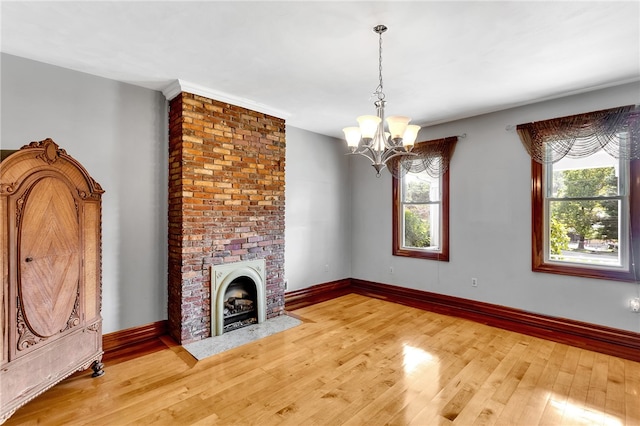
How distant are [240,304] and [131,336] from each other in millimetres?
1147

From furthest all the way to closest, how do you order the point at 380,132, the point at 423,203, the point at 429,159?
the point at 423,203 < the point at 429,159 < the point at 380,132

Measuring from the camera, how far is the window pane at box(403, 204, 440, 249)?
474 centimetres

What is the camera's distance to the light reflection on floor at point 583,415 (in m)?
2.02

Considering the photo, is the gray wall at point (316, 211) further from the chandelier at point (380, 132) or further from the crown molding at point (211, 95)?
the chandelier at point (380, 132)

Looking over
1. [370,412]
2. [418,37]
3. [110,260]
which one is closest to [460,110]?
[418,37]

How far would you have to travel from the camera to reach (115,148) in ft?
10.0

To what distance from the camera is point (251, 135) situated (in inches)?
148

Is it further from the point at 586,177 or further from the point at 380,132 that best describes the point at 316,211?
the point at 586,177

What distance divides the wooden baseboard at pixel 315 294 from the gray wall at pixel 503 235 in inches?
41.9

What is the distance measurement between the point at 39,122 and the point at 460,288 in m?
5.16

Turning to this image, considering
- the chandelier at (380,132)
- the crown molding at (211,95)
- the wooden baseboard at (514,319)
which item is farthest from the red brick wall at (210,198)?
the chandelier at (380,132)

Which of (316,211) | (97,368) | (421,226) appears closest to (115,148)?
(97,368)

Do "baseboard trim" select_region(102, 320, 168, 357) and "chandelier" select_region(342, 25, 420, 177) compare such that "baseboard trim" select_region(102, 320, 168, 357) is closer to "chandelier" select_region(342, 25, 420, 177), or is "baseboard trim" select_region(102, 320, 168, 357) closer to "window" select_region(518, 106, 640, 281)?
"chandelier" select_region(342, 25, 420, 177)

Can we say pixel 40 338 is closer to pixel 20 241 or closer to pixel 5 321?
pixel 5 321
